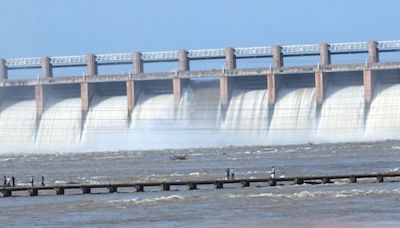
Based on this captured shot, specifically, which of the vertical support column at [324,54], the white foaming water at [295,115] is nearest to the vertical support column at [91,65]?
the white foaming water at [295,115]

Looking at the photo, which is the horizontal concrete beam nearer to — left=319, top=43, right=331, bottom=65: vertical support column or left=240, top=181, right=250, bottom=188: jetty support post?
left=319, top=43, right=331, bottom=65: vertical support column

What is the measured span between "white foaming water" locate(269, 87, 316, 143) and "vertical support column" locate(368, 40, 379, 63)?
19.0 feet

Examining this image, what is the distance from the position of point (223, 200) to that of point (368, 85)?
217 feet

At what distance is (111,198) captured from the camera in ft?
211

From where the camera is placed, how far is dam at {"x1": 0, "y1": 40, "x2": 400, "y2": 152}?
12581 cm

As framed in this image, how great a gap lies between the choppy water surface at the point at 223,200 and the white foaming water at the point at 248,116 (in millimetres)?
23499

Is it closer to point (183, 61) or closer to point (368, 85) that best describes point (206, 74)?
point (183, 61)

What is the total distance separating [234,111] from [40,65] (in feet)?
84.8

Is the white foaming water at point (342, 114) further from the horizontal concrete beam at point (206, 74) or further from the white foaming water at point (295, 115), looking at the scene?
the horizontal concrete beam at point (206, 74)

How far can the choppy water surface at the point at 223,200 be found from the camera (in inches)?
1967

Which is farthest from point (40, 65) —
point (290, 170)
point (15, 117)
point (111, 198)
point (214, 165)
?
point (111, 198)

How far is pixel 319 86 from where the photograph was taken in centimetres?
12625

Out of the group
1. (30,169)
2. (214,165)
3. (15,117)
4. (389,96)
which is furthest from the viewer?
(15,117)

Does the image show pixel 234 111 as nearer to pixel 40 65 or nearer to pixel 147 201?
pixel 40 65
